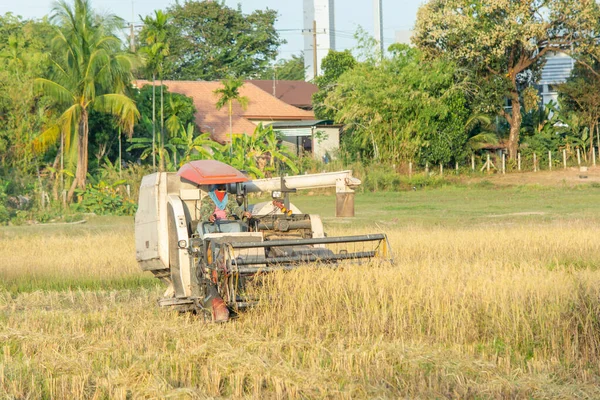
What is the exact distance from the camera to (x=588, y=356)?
7695 mm

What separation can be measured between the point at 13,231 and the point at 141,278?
10221 millimetres

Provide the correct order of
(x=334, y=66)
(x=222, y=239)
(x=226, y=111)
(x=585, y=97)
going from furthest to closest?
(x=334, y=66) < (x=226, y=111) < (x=585, y=97) < (x=222, y=239)

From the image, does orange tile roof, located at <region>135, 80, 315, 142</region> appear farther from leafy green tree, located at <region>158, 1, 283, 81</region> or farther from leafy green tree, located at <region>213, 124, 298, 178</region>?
leafy green tree, located at <region>158, 1, 283, 81</region>

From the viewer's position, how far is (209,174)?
11031 millimetres

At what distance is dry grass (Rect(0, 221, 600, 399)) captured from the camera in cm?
686

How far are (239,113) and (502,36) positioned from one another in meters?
14.0

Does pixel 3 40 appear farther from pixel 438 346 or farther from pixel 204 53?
pixel 438 346

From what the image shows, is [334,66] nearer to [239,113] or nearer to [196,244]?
[239,113]

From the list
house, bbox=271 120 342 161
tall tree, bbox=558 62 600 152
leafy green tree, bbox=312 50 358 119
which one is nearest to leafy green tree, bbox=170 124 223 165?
house, bbox=271 120 342 161

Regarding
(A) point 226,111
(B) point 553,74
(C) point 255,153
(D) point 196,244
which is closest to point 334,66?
(A) point 226,111

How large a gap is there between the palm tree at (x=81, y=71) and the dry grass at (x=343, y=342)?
71.6ft

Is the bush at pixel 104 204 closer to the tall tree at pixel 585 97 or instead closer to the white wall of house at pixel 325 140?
the white wall of house at pixel 325 140

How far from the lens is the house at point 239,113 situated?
45.2m

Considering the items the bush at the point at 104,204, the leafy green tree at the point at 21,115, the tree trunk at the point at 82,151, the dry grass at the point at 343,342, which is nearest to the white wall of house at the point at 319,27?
the leafy green tree at the point at 21,115
